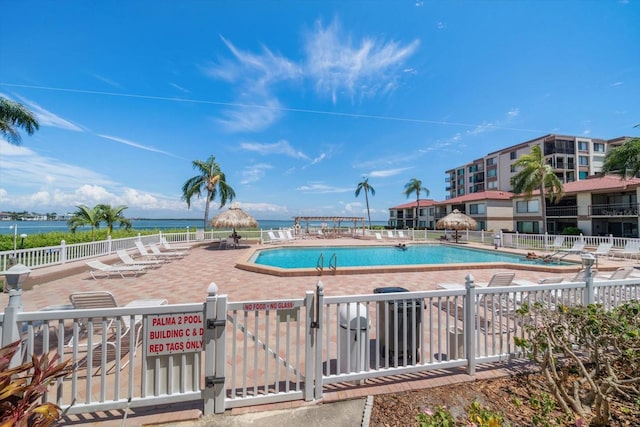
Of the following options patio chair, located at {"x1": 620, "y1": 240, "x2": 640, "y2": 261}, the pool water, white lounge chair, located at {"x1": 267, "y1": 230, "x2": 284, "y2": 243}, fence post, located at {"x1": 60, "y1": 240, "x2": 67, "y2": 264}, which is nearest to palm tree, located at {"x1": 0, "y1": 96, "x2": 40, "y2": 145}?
fence post, located at {"x1": 60, "y1": 240, "x2": 67, "y2": 264}

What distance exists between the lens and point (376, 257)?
1577 cm

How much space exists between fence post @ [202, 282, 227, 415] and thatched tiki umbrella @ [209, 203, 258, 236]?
1512 centimetres

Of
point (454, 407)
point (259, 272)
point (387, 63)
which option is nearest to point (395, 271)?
point (259, 272)

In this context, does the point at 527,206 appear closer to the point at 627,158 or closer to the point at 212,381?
the point at 627,158

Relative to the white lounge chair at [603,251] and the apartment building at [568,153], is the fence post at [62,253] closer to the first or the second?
the white lounge chair at [603,251]

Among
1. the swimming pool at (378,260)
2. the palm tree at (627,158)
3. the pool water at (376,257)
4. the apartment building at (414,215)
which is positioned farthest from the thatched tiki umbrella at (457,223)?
the apartment building at (414,215)

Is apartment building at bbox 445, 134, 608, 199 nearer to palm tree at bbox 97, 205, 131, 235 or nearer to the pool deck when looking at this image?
the pool deck

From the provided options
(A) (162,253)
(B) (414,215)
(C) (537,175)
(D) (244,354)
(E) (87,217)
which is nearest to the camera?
(D) (244,354)

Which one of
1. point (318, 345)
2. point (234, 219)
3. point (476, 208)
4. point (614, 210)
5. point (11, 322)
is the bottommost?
point (318, 345)

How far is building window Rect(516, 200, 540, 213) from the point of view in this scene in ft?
93.6

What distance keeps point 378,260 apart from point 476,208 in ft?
85.1

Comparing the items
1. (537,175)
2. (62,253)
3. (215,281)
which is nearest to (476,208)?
(537,175)

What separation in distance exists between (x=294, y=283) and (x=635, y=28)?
15.9 metres

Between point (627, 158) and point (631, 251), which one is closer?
point (631, 251)
